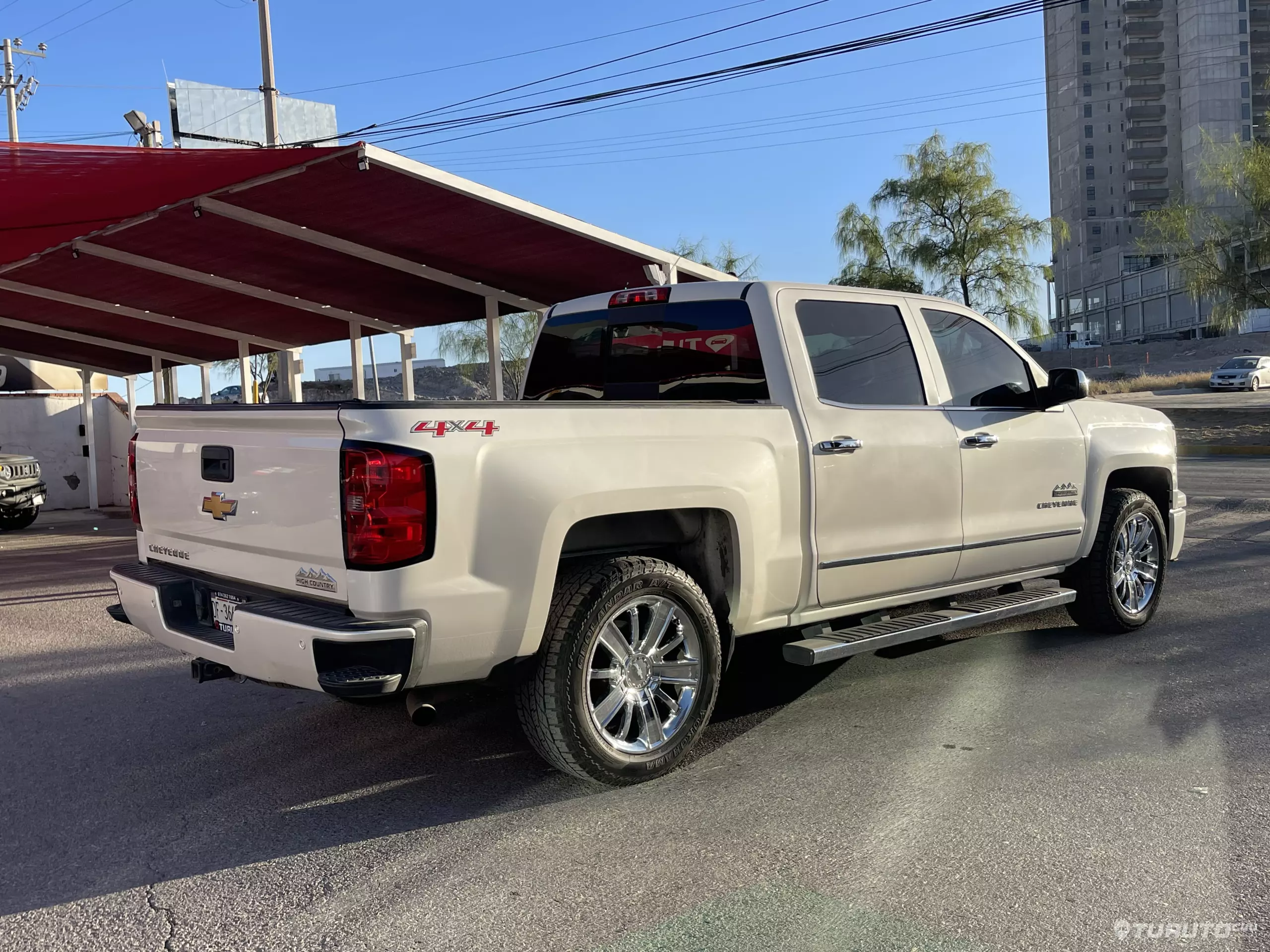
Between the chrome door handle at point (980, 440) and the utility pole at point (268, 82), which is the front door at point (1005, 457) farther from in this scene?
the utility pole at point (268, 82)

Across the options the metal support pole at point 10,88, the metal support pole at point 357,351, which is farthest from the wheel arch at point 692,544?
the metal support pole at point 10,88

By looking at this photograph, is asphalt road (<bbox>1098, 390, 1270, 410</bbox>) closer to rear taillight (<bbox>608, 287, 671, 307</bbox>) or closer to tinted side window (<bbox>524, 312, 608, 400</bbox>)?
tinted side window (<bbox>524, 312, 608, 400</bbox>)

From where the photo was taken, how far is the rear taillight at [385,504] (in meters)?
3.60

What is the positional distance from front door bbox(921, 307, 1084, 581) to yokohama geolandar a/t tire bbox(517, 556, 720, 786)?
1820mm

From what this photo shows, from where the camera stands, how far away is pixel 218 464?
4266 millimetres

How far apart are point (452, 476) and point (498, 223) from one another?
24.4ft

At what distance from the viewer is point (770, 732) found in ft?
15.9

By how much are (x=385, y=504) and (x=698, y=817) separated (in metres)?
1.56

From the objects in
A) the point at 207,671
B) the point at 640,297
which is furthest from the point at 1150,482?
the point at 207,671

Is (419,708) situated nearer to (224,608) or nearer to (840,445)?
(224,608)

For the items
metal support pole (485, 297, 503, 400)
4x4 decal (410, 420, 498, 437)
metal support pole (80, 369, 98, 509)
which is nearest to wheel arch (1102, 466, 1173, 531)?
4x4 decal (410, 420, 498, 437)

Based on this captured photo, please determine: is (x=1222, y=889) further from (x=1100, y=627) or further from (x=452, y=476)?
(x=1100, y=627)

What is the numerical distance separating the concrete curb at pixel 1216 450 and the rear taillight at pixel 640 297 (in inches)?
785

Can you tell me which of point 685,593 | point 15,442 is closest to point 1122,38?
point 15,442
